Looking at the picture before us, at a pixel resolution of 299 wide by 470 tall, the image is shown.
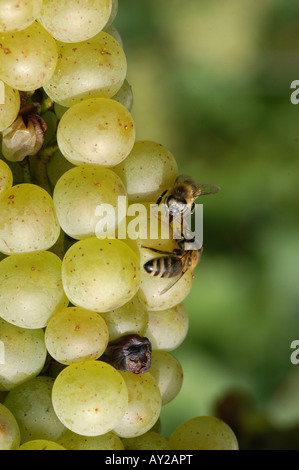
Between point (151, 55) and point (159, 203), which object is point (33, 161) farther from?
point (151, 55)

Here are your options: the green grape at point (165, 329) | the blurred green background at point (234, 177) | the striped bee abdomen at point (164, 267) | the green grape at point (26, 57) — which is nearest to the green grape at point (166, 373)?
the green grape at point (165, 329)

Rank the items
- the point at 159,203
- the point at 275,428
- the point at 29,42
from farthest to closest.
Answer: the point at 275,428, the point at 159,203, the point at 29,42

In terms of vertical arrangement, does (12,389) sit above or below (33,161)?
below

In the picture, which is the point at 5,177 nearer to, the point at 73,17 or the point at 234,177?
the point at 73,17

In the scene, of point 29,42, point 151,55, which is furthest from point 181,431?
point 151,55

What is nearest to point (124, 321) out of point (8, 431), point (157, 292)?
point (157, 292)

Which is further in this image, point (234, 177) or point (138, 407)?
point (234, 177)
